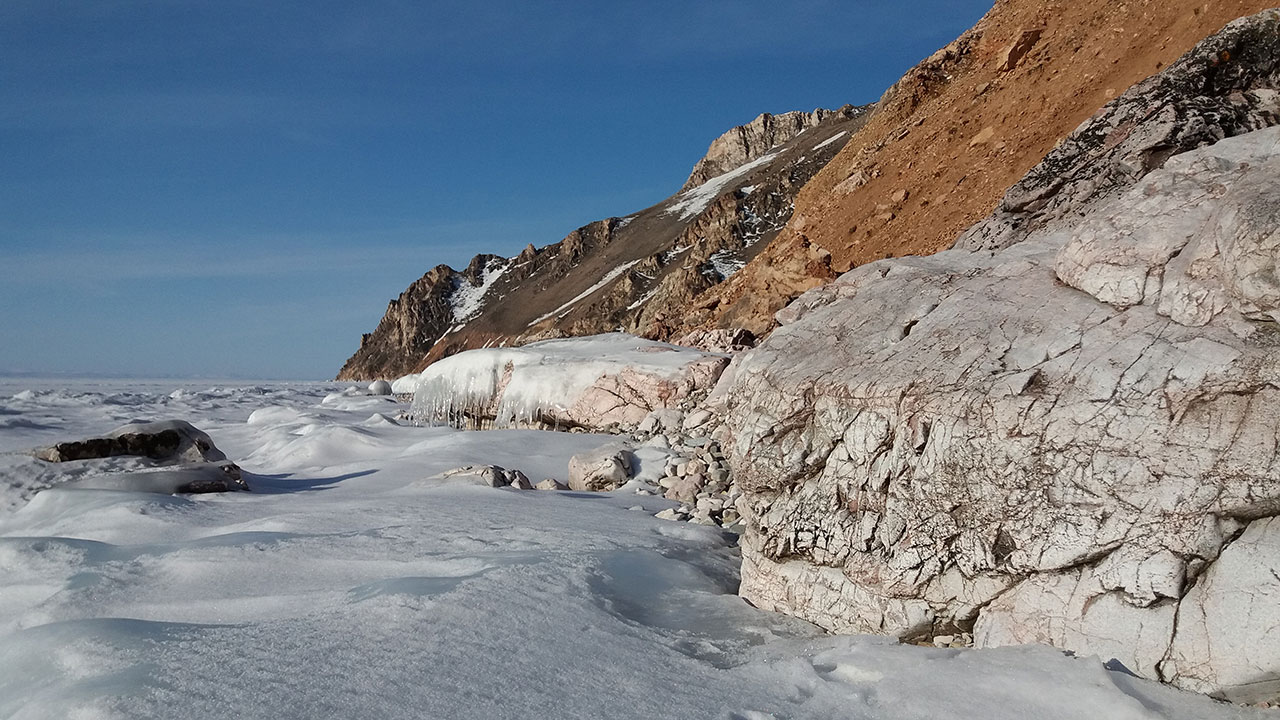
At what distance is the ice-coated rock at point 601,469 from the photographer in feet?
28.7

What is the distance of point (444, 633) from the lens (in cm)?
354

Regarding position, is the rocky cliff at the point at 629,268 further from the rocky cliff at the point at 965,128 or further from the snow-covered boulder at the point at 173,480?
the snow-covered boulder at the point at 173,480

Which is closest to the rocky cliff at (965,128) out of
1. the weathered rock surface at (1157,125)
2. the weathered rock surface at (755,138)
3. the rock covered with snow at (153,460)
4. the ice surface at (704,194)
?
the weathered rock surface at (1157,125)

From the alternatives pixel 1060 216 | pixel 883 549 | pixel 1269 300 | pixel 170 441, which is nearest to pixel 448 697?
pixel 883 549

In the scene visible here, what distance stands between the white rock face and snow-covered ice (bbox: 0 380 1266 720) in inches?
11.8

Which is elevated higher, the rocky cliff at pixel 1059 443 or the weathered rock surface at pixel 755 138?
the weathered rock surface at pixel 755 138

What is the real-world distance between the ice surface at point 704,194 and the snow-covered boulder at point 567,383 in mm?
Answer: 69166

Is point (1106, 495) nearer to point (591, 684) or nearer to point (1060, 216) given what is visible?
point (591, 684)

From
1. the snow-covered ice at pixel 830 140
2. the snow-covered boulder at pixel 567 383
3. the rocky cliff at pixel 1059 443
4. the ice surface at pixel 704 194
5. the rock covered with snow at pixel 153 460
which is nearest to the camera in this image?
the rocky cliff at pixel 1059 443

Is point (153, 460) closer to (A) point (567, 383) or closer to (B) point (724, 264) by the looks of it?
(A) point (567, 383)

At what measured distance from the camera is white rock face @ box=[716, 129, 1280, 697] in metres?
3.19

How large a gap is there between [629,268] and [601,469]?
58074 millimetres

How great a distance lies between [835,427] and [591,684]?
2.21m

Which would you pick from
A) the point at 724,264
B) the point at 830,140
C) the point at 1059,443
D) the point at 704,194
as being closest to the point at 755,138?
the point at 704,194
